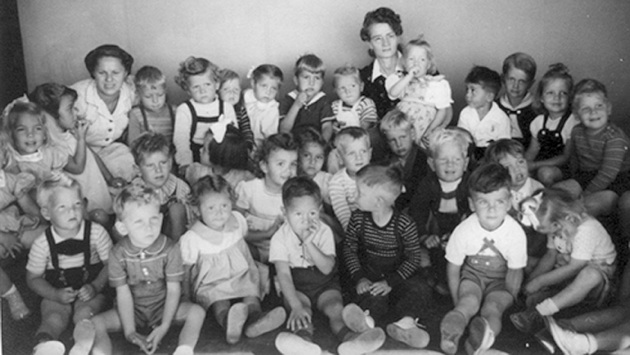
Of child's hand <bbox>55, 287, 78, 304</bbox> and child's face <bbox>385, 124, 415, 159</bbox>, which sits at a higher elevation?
child's face <bbox>385, 124, 415, 159</bbox>

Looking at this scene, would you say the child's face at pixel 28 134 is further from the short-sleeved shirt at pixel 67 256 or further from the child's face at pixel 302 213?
the child's face at pixel 302 213

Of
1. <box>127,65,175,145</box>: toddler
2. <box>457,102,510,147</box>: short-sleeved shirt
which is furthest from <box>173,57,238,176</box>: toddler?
<box>457,102,510,147</box>: short-sleeved shirt

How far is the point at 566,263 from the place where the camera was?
11.5 ft

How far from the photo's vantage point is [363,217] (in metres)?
3.60

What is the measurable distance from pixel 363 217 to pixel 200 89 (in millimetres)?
1796

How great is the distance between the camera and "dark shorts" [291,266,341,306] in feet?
11.7

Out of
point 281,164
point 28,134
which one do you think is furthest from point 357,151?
point 28,134

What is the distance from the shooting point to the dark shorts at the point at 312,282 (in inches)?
141

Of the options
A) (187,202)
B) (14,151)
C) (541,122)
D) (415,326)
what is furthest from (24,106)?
(541,122)

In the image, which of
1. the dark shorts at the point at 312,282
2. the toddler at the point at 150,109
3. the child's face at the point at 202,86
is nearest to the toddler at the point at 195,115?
the child's face at the point at 202,86

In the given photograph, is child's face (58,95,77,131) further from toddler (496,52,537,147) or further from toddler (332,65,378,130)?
toddler (496,52,537,147)

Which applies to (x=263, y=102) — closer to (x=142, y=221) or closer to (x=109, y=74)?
(x=109, y=74)

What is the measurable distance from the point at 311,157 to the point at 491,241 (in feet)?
4.19

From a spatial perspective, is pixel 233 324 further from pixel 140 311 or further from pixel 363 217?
pixel 363 217
